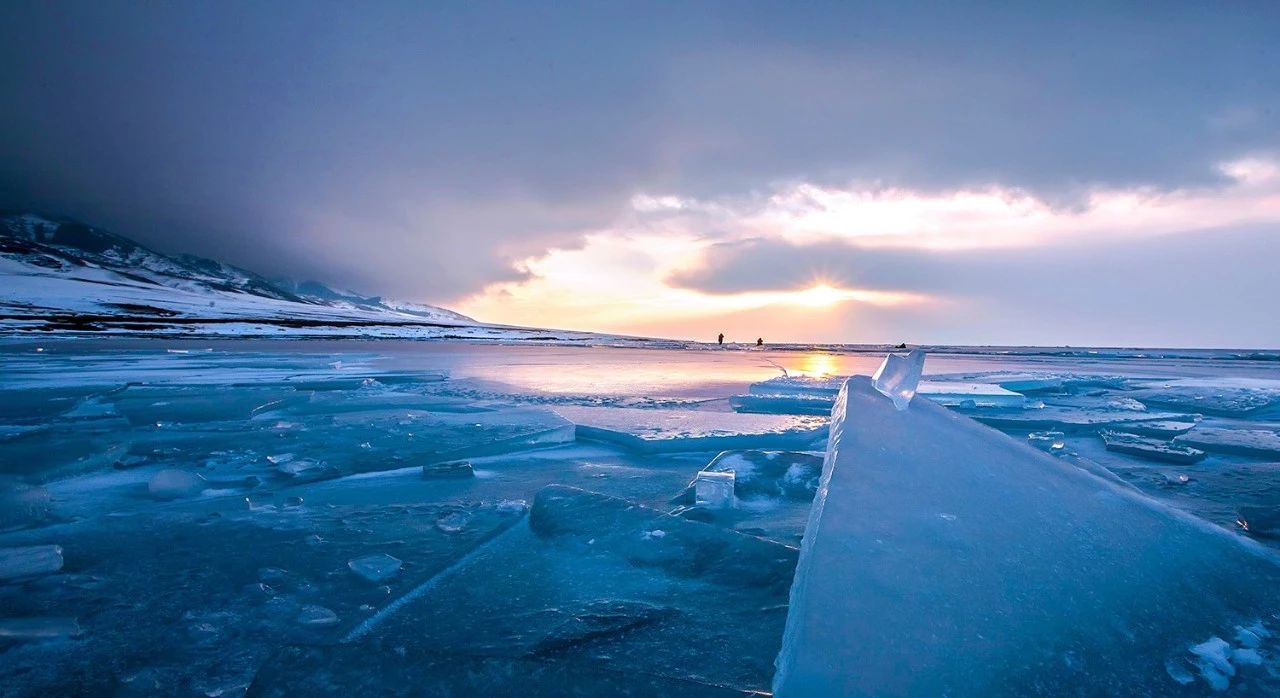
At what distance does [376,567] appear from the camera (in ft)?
6.80

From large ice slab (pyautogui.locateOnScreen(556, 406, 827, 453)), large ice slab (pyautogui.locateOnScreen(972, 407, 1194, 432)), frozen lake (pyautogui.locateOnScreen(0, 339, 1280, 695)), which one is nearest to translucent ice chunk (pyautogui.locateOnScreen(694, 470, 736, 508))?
frozen lake (pyautogui.locateOnScreen(0, 339, 1280, 695))

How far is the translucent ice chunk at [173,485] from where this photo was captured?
3.01m

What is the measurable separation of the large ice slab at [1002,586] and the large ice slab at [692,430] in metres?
2.07

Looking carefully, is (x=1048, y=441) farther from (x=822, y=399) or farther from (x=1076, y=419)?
(x=822, y=399)

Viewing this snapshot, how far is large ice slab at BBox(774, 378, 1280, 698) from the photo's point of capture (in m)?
1.18

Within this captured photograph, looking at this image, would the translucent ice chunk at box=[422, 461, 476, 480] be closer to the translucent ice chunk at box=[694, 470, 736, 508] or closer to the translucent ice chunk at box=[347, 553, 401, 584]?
the translucent ice chunk at box=[347, 553, 401, 584]

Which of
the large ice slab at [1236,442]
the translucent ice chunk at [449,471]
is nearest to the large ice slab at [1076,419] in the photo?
the large ice slab at [1236,442]

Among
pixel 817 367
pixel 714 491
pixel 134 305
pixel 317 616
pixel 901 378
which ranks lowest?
pixel 317 616

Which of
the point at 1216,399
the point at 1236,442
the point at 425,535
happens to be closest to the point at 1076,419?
the point at 1236,442

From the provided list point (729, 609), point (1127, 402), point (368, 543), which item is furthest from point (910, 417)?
point (1127, 402)

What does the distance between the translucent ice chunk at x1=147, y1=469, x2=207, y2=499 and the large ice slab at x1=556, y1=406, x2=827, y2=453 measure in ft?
8.72

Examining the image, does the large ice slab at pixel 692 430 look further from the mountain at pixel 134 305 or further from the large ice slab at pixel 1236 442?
the mountain at pixel 134 305

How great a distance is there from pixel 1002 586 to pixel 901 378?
6.80 feet

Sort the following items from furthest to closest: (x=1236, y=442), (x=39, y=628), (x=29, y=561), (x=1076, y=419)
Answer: (x=1076, y=419)
(x=1236, y=442)
(x=29, y=561)
(x=39, y=628)
